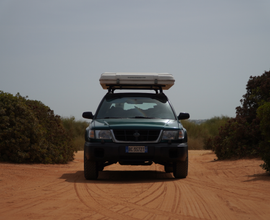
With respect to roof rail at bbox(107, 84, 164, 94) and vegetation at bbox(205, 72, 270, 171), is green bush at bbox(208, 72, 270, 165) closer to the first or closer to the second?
vegetation at bbox(205, 72, 270, 171)

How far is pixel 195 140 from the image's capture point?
85.3 ft

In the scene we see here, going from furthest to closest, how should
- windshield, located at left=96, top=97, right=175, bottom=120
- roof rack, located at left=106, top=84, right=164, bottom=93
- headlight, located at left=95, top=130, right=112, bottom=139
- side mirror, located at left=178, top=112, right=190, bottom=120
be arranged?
1. roof rack, located at left=106, top=84, right=164, bottom=93
2. side mirror, located at left=178, top=112, right=190, bottom=120
3. windshield, located at left=96, top=97, right=175, bottom=120
4. headlight, located at left=95, top=130, right=112, bottom=139

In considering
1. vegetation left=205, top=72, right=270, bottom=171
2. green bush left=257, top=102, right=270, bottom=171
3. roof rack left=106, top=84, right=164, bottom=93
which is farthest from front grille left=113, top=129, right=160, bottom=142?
vegetation left=205, top=72, right=270, bottom=171

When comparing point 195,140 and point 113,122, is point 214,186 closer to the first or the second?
point 113,122

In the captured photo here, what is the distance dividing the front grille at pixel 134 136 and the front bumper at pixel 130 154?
0.15 m

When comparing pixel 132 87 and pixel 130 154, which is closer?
pixel 130 154

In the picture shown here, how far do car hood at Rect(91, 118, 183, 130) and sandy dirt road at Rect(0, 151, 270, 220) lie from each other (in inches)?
46.2

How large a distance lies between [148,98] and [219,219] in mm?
5084

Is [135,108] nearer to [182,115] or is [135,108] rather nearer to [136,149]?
[182,115]

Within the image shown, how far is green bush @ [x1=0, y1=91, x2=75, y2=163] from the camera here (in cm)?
1126

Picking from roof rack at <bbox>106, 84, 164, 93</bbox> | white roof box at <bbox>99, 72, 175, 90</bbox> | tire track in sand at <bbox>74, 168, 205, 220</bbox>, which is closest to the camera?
tire track in sand at <bbox>74, 168, 205, 220</bbox>

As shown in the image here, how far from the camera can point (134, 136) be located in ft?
25.8

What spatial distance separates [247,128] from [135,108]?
630 cm

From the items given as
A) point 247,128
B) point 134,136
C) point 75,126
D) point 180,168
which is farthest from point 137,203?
point 75,126
